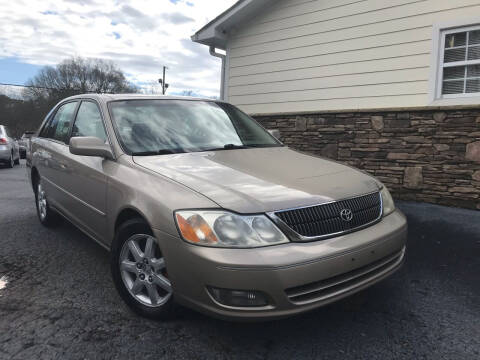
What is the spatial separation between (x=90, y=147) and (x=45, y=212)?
224 cm

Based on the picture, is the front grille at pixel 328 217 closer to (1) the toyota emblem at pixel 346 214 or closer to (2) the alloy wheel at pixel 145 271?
(1) the toyota emblem at pixel 346 214

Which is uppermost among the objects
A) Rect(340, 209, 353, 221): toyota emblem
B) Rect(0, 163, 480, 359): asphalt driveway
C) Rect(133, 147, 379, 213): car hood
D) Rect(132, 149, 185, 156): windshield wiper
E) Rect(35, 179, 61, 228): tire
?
Rect(132, 149, 185, 156): windshield wiper

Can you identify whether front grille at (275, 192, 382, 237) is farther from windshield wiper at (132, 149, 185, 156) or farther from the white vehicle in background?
the white vehicle in background

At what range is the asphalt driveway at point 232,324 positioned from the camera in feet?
7.53

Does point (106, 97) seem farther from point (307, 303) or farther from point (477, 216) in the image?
point (477, 216)

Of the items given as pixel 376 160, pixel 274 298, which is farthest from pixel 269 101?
pixel 274 298

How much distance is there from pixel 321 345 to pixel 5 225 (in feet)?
14.4

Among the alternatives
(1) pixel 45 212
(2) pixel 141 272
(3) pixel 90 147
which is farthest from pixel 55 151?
(2) pixel 141 272

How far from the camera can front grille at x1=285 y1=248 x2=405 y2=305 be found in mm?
2178

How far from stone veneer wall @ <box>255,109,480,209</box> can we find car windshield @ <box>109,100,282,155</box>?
11.0 feet

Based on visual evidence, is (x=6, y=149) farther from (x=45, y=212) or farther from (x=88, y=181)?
(x=88, y=181)

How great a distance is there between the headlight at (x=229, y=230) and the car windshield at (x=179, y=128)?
3.35ft

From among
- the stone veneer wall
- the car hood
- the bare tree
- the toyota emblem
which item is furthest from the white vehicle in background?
the bare tree

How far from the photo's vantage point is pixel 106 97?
359cm
